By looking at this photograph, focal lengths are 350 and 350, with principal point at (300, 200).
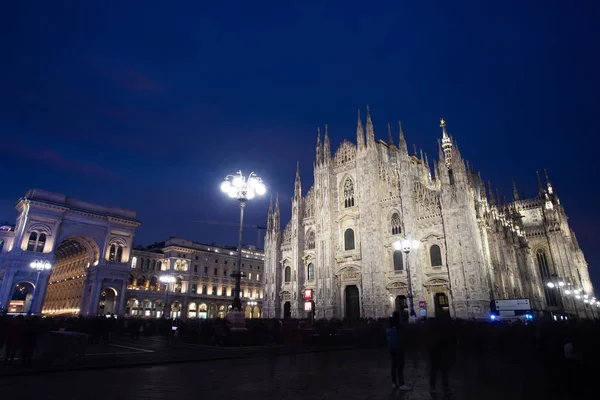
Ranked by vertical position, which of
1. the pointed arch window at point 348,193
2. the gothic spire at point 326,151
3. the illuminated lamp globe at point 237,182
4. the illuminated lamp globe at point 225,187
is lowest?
the illuminated lamp globe at point 225,187

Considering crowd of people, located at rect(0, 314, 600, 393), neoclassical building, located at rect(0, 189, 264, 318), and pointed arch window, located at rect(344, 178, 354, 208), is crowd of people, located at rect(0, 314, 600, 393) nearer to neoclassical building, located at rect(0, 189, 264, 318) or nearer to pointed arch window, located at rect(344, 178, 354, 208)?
pointed arch window, located at rect(344, 178, 354, 208)

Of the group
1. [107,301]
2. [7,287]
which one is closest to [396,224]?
[107,301]

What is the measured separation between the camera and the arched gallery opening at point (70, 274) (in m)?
51.7

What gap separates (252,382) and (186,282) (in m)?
58.6

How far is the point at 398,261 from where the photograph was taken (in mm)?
36906

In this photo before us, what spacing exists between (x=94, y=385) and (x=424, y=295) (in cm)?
3124

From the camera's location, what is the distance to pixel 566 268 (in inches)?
2312

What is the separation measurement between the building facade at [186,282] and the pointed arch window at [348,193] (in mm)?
23149

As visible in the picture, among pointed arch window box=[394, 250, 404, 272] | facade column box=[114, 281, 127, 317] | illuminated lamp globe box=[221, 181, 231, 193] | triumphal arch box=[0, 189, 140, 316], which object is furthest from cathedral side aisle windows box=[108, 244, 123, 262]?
pointed arch window box=[394, 250, 404, 272]

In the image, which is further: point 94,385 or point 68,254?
point 68,254

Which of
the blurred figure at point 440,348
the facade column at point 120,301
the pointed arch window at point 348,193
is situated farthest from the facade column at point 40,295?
the blurred figure at point 440,348

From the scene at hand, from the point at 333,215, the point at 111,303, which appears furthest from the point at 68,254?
the point at 333,215

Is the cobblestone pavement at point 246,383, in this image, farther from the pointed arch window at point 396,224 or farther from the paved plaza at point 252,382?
the pointed arch window at point 396,224

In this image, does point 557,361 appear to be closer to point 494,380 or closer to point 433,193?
point 494,380
